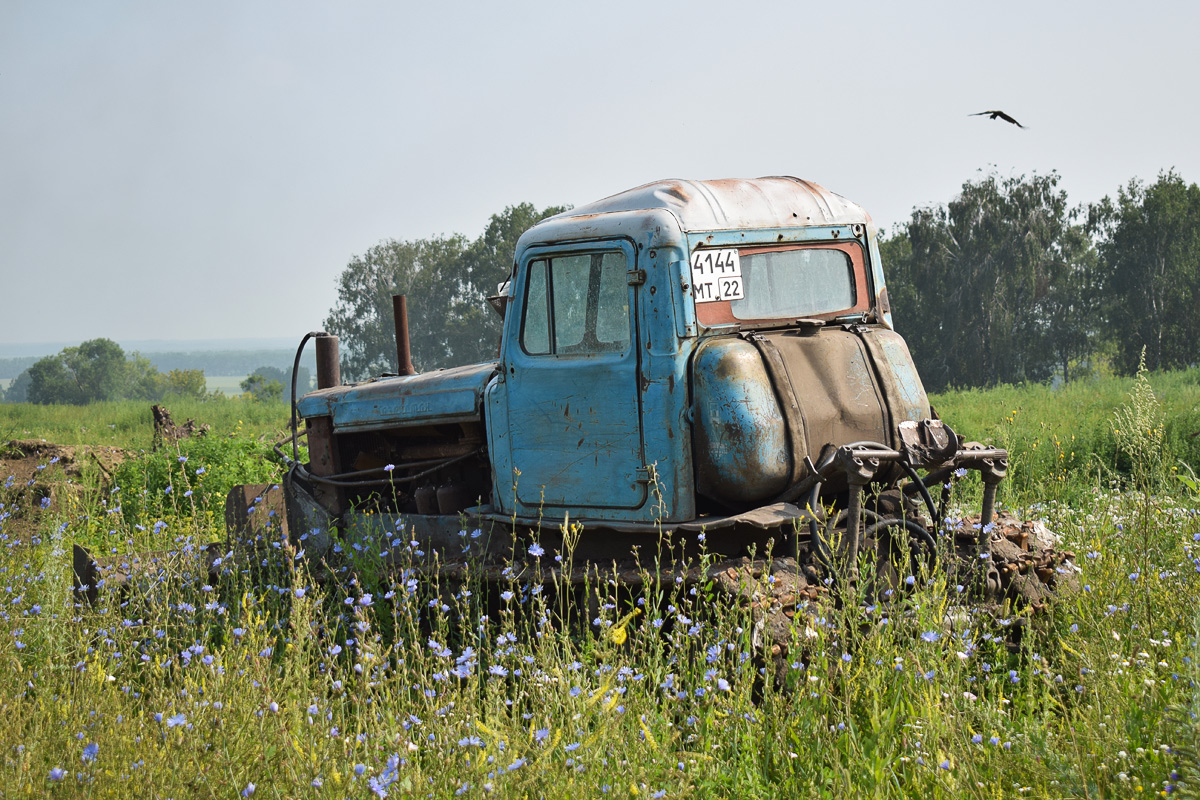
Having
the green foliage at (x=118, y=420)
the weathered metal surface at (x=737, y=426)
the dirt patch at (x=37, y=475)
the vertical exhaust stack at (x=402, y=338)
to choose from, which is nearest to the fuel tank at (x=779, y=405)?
the weathered metal surface at (x=737, y=426)

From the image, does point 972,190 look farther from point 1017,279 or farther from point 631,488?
point 631,488

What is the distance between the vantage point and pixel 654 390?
4.27m

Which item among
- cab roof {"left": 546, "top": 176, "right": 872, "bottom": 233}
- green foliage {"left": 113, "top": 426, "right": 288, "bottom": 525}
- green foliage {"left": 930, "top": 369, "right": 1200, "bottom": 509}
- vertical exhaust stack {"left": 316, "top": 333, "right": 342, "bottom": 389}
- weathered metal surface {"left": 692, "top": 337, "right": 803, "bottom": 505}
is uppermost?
cab roof {"left": 546, "top": 176, "right": 872, "bottom": 233}

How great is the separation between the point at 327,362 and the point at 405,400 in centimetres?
142

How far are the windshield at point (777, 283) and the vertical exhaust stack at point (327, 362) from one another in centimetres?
331

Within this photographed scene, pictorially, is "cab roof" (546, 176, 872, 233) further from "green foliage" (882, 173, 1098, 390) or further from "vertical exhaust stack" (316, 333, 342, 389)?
"green foliage" (882, 173, 1098, 390)

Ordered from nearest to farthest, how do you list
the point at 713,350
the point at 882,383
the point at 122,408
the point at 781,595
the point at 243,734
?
the point at 243,734 < the point at 781,595 < the point at 713,350 < the point at 882,383 < the point at 122,408

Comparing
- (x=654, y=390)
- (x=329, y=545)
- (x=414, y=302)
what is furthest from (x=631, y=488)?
(x=414, y=302)

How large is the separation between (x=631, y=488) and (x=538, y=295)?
1135 mm

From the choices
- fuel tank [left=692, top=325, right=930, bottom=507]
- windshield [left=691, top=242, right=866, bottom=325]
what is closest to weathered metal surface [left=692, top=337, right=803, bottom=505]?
fuel tank [left=692, top=325, right=930, bottom=507]

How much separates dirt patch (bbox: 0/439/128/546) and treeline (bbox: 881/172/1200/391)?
1237 inches

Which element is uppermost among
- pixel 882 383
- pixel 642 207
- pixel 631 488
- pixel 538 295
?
pixel 642 207

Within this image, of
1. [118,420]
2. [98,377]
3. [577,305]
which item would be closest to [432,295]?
[118,420]

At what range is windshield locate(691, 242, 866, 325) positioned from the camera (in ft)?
14.5
